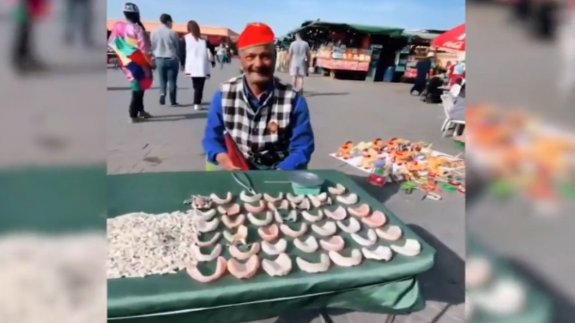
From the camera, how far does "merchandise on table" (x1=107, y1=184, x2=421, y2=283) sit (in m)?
0.75

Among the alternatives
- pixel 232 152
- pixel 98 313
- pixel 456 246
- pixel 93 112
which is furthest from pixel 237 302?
pixel 456 246

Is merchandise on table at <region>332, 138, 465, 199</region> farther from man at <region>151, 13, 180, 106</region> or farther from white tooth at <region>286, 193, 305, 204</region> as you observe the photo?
man at <region>151, 13, 180, 106</region>

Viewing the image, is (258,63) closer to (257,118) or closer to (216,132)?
(257,118)

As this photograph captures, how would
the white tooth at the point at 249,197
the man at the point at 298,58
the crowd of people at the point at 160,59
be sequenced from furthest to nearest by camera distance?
1. the man at the point at 298,58
2. the crowd of people at the point at 160,59
3. the white tooth at the point at 249,197

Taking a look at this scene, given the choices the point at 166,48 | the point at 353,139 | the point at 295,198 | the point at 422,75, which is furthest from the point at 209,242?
the point at 422,75

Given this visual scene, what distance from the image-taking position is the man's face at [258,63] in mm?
1285

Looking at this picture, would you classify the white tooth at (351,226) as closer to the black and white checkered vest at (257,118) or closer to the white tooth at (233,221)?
the white tooth at (233,221)

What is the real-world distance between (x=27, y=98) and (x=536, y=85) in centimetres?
44

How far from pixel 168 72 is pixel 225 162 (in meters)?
3.11

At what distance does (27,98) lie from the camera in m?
0.37

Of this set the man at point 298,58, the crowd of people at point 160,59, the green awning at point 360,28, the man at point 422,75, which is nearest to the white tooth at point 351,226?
the crowd of people at point 160,59

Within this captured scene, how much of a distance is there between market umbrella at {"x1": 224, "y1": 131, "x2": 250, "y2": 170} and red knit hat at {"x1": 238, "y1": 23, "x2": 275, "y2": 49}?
311 millimetres

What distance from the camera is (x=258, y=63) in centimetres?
131

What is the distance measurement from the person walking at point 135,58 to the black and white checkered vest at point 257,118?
1.39 m
